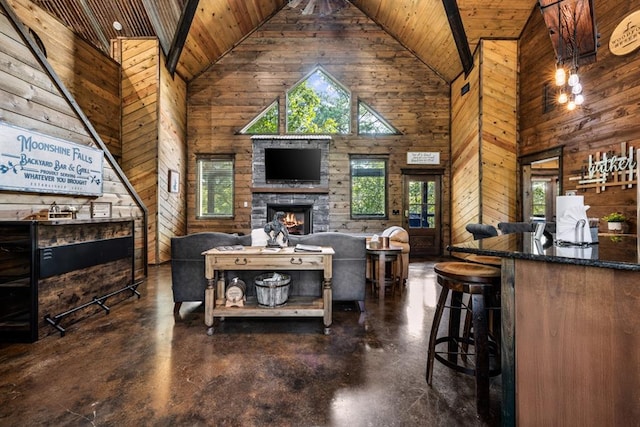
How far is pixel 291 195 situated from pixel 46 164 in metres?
4.54

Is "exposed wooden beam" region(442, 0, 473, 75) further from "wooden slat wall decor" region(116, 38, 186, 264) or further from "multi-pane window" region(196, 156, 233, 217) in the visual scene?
"wooden slat wall decor" region(116, 38, 186, 264)

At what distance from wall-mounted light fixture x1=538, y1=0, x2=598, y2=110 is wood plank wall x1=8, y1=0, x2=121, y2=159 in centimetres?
721

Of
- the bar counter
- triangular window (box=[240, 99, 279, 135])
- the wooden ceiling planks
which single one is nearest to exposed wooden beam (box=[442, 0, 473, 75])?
the wooden ceiling planks

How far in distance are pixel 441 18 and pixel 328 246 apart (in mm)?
5589

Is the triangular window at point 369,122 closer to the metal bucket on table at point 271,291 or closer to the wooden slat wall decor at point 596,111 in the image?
the wooden slat wall decor at point 596,111

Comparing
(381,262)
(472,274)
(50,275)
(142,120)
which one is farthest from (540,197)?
(50,275)

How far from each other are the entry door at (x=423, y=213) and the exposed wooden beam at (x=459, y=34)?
8.45ft

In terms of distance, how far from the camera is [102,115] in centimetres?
560

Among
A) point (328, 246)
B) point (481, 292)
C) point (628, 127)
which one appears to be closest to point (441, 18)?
point (628, 127)

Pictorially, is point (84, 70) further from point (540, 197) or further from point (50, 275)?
point (540, 197)

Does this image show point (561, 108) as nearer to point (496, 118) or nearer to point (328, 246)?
point (496, 118)

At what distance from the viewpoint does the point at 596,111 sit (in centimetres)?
415

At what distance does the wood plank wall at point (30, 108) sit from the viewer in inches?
105

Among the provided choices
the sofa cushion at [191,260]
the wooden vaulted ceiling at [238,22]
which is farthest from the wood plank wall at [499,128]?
the sofa cushion at [191,260]
